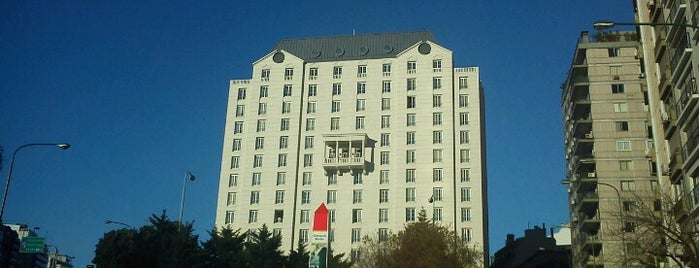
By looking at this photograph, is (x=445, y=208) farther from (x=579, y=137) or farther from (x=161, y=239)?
(x=161, y=239)

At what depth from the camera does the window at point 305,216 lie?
9286 cm

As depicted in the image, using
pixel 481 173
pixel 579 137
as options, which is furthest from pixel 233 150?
pixel 579 137

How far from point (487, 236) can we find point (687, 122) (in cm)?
5704

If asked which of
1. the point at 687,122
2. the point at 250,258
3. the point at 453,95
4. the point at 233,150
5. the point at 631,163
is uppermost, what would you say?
the point at 453,95

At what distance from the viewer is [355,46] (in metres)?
104

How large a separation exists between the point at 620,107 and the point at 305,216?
140 ft

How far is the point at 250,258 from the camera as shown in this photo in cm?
7325

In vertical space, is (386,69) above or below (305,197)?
above

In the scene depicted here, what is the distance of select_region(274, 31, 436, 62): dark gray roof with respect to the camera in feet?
336

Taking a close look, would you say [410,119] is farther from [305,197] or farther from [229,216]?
[229,216]

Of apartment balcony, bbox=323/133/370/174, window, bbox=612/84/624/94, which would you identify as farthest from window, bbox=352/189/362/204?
window, bbox=612/84/624/94

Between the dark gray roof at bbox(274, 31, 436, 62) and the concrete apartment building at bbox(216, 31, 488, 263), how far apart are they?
297 mm

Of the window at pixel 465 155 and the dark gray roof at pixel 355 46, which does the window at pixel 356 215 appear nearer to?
the window at pixel 465 155

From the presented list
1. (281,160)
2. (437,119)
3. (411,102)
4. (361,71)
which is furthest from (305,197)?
(437,119)
